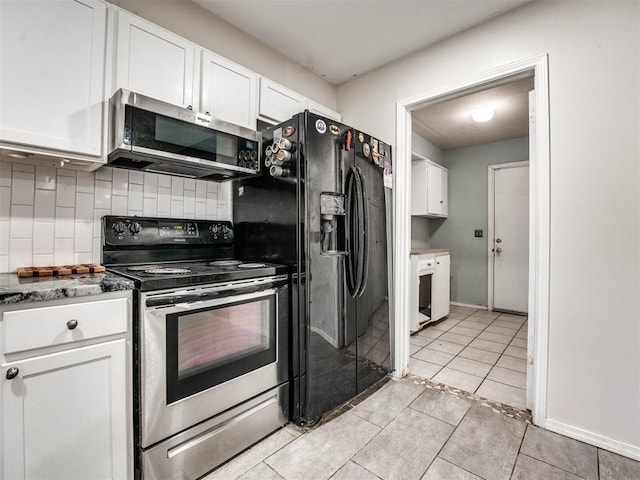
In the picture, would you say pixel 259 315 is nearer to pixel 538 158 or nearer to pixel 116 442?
pixel 116 442

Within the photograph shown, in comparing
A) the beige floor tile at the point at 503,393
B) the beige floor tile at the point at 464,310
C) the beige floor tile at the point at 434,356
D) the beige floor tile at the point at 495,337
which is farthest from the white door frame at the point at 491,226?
the beige floor tile at the point at 503,393

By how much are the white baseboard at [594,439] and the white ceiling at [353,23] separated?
247 cm

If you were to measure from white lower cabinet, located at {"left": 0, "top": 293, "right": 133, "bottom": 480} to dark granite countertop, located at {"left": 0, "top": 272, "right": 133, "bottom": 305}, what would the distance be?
0.04m

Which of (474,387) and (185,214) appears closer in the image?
(185,214)

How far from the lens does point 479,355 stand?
2869 millimetres

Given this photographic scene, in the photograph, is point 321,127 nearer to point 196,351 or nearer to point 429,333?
point 196,351

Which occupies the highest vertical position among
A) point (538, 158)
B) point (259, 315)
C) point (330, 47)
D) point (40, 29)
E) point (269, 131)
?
point (330, 47)

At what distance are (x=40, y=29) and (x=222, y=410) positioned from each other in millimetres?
1842

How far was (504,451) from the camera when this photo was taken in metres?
1.59

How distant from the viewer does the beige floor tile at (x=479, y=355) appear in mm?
2750

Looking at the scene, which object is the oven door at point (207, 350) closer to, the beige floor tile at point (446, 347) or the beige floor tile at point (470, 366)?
the beige floor tile at point (470, 366)

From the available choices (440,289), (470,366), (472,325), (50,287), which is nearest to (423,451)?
(470,366)

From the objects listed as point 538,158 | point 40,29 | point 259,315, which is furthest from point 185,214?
point 538,158

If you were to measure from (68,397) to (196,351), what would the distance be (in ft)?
1.48
